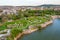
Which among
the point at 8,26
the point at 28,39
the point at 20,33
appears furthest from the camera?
the point at 8,26

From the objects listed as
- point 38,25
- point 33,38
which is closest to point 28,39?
point 33,38

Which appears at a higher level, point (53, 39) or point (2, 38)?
point (2, 38)

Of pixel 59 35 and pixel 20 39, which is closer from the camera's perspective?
pixel 20 39

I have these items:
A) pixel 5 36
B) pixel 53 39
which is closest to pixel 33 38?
pixel 53 39

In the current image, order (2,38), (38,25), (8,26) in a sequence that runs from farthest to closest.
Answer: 1. (38,25)
2. (8,26)
3. (2,38)

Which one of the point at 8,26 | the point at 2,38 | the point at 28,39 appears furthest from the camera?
the point at 8,26

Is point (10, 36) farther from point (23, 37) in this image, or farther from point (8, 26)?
point (8, 26)

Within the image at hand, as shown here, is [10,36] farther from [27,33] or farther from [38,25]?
[38,25]

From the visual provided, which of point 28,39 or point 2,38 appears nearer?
point 2,38

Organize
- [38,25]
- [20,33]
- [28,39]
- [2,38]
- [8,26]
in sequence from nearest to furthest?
[2,38], [28,39], [20,33], [8,26], [38,25]
